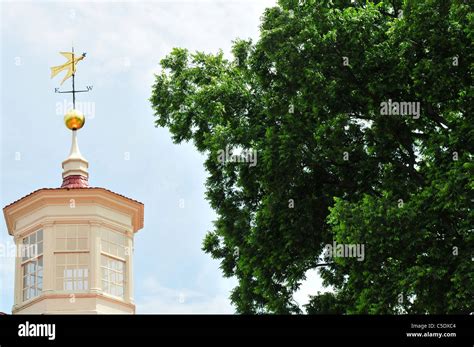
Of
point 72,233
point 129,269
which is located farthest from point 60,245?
point 129,269

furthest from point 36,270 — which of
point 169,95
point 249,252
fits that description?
point 249,252

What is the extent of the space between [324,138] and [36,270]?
521 inches

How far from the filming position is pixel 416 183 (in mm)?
23312

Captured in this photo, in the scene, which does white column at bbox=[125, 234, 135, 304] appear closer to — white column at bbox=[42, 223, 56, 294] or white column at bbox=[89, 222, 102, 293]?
white column at bbox=[89, 222, 102, 293]

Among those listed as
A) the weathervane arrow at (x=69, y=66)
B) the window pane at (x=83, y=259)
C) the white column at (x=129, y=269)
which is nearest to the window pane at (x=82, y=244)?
the window pane at (x=83, y=259)

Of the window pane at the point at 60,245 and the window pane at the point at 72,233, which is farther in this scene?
the window pane at the point at 72,233

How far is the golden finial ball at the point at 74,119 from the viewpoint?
121 ft

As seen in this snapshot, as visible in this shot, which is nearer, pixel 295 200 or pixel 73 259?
pixel 295 200

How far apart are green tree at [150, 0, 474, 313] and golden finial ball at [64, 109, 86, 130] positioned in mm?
11383

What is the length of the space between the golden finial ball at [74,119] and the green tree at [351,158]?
11.4 meters

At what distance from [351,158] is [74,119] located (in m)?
16.4

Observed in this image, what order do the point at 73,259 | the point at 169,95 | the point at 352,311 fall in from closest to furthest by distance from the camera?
the point at 352,311 < the point at 169,95 < the point at 73,259

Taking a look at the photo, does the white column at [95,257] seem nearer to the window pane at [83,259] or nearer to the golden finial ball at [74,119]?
the window pane at [83,259]
